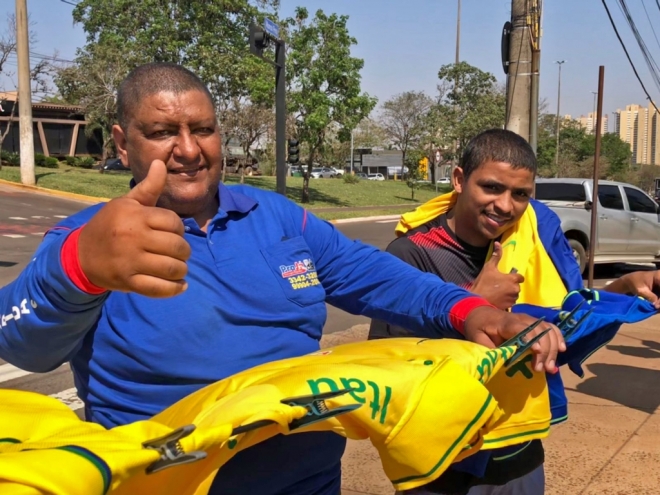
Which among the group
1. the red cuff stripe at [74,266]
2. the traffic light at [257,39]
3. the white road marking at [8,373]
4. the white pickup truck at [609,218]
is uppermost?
the traffic light at [257,39]

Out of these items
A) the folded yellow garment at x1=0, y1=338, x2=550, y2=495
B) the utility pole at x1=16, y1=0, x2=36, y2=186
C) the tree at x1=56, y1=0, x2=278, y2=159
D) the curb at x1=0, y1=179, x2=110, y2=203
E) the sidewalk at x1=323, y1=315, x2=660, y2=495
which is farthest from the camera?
the tree at x1=56, y1=0, x2=278, y2=159

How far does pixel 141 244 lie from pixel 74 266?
201 millimetres

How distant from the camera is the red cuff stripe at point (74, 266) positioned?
1233 millimetres

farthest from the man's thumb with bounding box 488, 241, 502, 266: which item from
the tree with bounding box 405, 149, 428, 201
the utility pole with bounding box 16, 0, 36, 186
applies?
the tree with bounding box 405, 149, 428, 201

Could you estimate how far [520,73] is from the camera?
23.2 ft

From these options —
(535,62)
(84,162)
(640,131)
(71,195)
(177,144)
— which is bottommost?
(71,195)

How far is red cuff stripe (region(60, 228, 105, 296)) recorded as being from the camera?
1.23 metres

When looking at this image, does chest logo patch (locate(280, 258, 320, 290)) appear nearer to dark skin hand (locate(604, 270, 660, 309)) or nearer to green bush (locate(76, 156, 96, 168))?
dark skin hand (locate(604, 270, 660, 309))

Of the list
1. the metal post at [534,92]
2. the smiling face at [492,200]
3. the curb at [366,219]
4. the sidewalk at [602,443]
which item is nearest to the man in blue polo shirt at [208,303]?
the smiling face at [492,200]

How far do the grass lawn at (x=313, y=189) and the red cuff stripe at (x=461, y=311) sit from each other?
20.1 meters

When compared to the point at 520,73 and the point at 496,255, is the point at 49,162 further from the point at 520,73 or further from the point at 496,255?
the point at 496,255

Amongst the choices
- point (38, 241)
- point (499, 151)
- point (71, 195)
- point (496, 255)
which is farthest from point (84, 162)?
point (496, 255)

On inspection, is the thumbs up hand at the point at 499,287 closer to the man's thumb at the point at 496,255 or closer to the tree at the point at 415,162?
the man's thumb at the point at 496,255

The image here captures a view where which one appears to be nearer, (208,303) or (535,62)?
(208,303)
